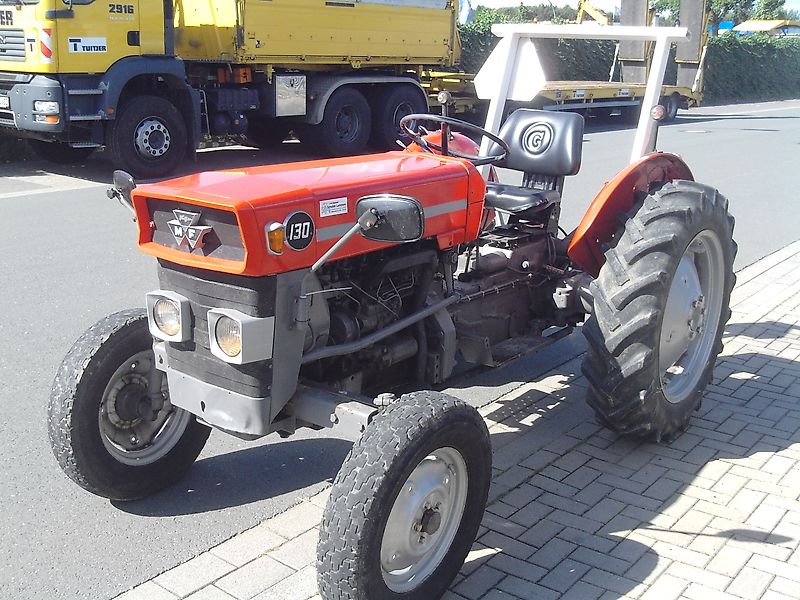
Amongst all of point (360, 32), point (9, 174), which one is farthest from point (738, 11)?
point (9, 174)

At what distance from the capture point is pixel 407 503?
2.88m

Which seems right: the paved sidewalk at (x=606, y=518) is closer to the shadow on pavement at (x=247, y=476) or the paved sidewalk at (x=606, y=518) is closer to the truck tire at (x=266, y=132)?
the shadow on pavement at (x=247, y=476)

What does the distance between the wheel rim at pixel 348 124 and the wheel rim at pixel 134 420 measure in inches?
429

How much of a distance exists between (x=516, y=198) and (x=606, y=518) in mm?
1698

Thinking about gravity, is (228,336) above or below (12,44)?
below

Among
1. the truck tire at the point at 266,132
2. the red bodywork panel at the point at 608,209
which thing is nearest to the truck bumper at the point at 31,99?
Answer: the truck tire at the point at 266,132

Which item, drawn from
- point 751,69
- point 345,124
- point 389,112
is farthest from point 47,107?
point 751,69

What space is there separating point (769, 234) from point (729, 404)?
5065 mm

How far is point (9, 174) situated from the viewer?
38.4 feet

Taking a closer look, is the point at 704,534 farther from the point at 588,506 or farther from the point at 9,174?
the point at 9,174

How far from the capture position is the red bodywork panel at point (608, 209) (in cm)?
427

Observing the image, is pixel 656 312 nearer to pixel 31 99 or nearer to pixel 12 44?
pixel 31 99

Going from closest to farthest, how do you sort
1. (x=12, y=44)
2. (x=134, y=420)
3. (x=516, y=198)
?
(x=134, y=420) → (x=516, y=198) → (x=12, y=44)

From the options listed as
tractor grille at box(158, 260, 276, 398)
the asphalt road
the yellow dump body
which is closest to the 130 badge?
tractor grille at box(158, 260, 276, 398)
